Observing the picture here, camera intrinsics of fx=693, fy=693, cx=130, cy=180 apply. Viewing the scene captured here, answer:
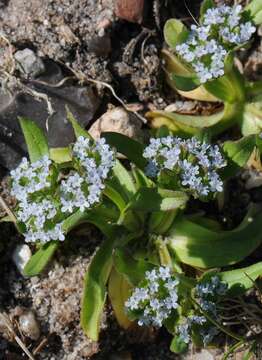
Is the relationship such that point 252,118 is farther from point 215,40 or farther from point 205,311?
point 205,311

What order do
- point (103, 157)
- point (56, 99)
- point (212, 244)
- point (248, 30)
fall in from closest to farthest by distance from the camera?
Result: point (103, 157), point (248, 30), point (212, 244), point (56, 99)

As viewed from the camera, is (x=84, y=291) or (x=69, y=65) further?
(x=69, y=65)

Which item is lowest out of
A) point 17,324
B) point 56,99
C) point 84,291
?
point 17,324

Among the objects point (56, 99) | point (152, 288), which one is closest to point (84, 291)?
point (152, 288)

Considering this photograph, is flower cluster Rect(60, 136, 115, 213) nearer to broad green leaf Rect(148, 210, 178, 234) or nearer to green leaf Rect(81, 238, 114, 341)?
green leaf Rect(81, 238, 114, 341)

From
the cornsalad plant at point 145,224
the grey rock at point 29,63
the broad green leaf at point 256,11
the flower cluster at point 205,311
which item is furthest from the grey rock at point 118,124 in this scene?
the flower cluster at point 205,311

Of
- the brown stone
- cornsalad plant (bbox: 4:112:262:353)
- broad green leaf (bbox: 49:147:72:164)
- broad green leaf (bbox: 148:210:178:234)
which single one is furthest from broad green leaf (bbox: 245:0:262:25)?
broad green leaf (bbox: 49:147:72:164)

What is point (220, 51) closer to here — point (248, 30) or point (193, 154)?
point (248, 30)

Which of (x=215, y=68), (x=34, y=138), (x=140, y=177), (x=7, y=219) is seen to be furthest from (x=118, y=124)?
(x=7, y=219)
